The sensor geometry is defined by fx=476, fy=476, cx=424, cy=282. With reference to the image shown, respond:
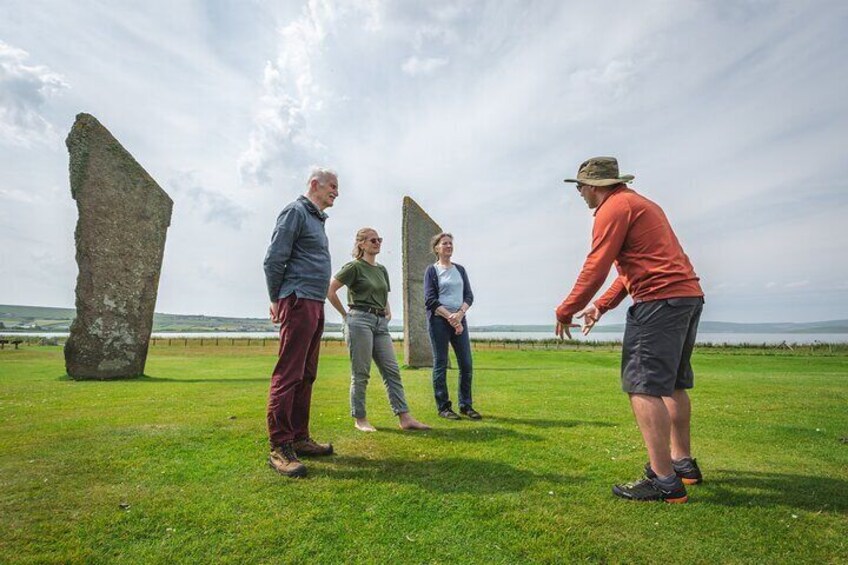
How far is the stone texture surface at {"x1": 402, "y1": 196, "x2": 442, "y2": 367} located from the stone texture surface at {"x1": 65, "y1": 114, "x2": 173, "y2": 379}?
708 centimetres

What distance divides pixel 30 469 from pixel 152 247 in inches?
381

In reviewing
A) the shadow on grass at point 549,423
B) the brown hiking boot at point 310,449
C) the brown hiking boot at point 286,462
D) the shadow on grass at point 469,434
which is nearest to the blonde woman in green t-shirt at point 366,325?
the shadow on grass at point 469,434

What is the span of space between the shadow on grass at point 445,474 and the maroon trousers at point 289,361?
49 cm

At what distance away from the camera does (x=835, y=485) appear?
3.61m

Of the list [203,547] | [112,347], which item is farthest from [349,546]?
[112,347]

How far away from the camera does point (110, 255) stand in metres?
11.8

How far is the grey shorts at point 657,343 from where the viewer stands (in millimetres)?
3439

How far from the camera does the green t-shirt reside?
5.68 m

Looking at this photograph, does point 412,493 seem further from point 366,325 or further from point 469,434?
point 366,325

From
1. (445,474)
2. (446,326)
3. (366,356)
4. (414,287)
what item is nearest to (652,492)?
(445,474)

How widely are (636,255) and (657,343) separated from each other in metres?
0.69

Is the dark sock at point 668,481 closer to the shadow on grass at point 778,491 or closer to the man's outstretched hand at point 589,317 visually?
the shadow on grass at point 778,491

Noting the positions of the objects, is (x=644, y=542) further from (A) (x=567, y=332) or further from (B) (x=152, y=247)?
(B) (x=152, y=247)

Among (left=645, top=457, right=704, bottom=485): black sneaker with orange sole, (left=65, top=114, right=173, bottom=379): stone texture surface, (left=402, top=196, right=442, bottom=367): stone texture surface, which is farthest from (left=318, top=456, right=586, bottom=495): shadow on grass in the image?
(left=402, top=196, right=442, bottom=367): stone texture surface
